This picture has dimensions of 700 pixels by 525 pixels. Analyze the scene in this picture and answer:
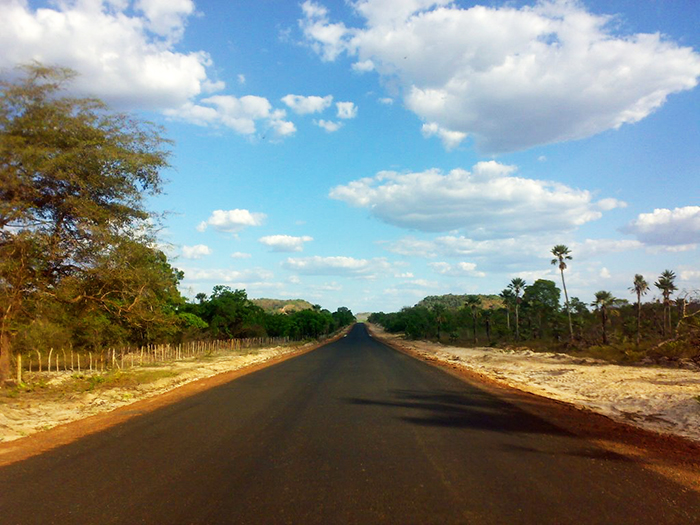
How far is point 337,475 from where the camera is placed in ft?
20.9

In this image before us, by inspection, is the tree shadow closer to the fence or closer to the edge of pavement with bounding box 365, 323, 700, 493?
the edge of pavement with bounding box 365, 323, 700, 493

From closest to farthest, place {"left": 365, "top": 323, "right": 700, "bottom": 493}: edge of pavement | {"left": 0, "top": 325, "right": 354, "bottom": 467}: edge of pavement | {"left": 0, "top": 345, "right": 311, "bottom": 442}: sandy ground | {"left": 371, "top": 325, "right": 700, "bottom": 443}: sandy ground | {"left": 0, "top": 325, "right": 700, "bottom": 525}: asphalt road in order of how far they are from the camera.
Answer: {"left": 0, "top": 325, "right": 700, "bottom": 525}: asphalt road → {"left": 365, "top": 323, "right": 700, "bottom": 493}: edge of pavement → {"left": 0, "top": 325, "right": 354, "bottom": 467}: edge of pavement → {"left": 0, "top": 345, "right": 311, "bottom": 442}: sandy ground → {"left": 371, "top": 325, "right": 700, "bottom": 443}: sandy ground

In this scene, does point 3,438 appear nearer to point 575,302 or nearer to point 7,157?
point 7,157

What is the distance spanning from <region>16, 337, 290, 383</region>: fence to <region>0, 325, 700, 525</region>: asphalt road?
36.5ft

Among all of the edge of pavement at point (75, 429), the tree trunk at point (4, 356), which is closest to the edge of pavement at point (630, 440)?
the edge of pavement at point (75, 429)

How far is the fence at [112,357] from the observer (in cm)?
2489

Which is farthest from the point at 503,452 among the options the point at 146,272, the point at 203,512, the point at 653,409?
the point at 146,272

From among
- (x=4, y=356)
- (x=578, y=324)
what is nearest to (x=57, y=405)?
(x=4, y=356)

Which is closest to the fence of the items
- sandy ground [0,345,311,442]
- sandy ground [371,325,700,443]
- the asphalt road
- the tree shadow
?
sandy ground [0,345,311,442]

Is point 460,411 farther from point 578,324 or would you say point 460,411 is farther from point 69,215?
point 578,324

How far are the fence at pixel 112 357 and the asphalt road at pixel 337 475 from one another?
11.1 metres

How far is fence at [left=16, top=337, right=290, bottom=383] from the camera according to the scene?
24.9m

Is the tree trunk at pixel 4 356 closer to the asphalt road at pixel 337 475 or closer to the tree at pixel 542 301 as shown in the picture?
the asphalt road at pixel 337 475

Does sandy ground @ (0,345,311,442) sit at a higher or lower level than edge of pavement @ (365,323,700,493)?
higher
